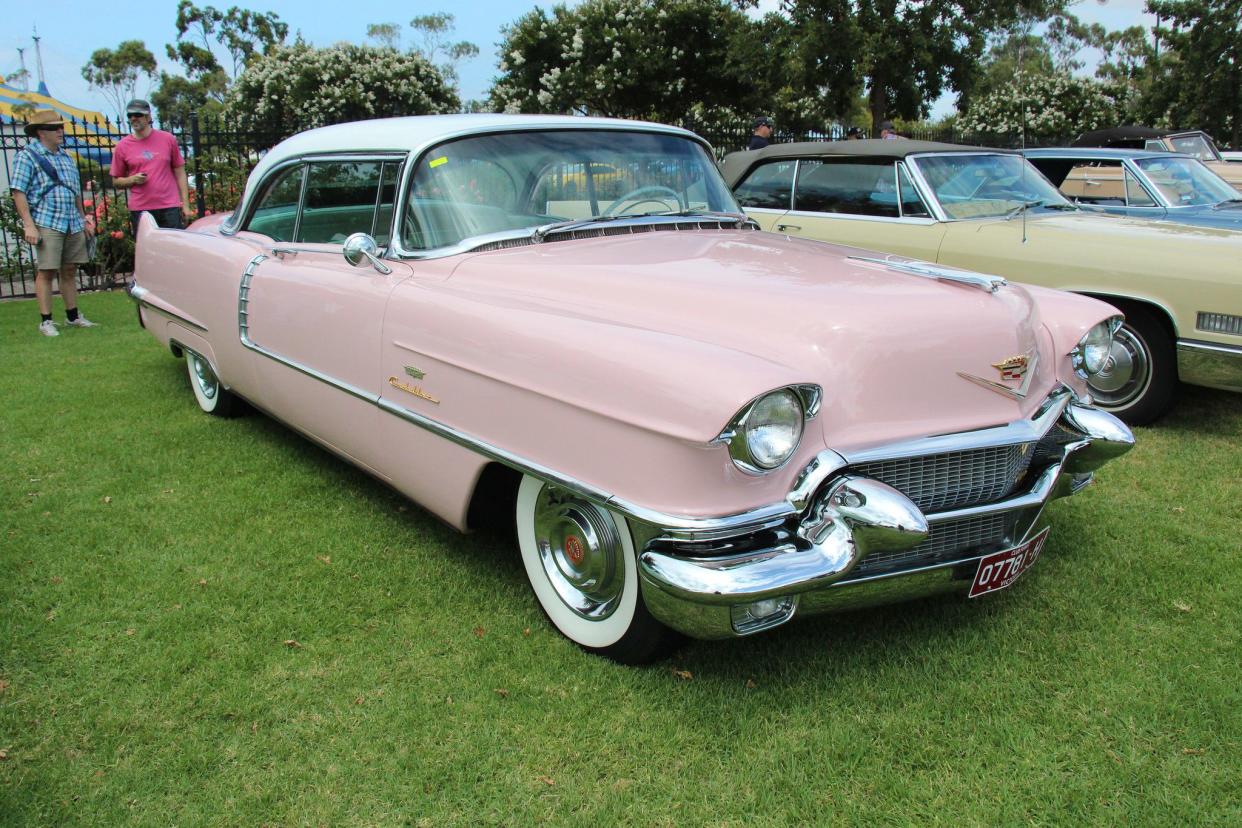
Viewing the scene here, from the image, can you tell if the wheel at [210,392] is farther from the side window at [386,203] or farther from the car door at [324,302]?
the side window at [386,203]

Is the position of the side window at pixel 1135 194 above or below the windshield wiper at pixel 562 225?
above

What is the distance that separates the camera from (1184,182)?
258 inches

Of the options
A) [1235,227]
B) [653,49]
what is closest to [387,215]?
[1235,227]

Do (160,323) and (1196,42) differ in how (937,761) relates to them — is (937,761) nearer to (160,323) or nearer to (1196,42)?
(160,323)

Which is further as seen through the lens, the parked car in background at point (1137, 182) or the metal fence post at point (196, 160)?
the metal fence post at point (196, 160)

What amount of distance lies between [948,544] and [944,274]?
0.86 metres

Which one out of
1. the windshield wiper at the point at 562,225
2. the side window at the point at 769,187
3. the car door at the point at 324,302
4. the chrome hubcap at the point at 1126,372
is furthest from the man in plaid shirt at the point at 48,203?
the chrome hubcap at the point at 1126,372

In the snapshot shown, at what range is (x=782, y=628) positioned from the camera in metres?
2.76

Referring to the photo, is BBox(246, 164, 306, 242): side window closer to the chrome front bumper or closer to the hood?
the hood

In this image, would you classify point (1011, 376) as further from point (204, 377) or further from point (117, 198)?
point (117, 198)

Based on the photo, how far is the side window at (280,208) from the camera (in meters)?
4.05

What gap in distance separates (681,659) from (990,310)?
4.47 feet

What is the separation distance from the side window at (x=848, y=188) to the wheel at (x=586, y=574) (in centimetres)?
395

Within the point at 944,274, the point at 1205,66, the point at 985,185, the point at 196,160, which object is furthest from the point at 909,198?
the point at 1205,66
